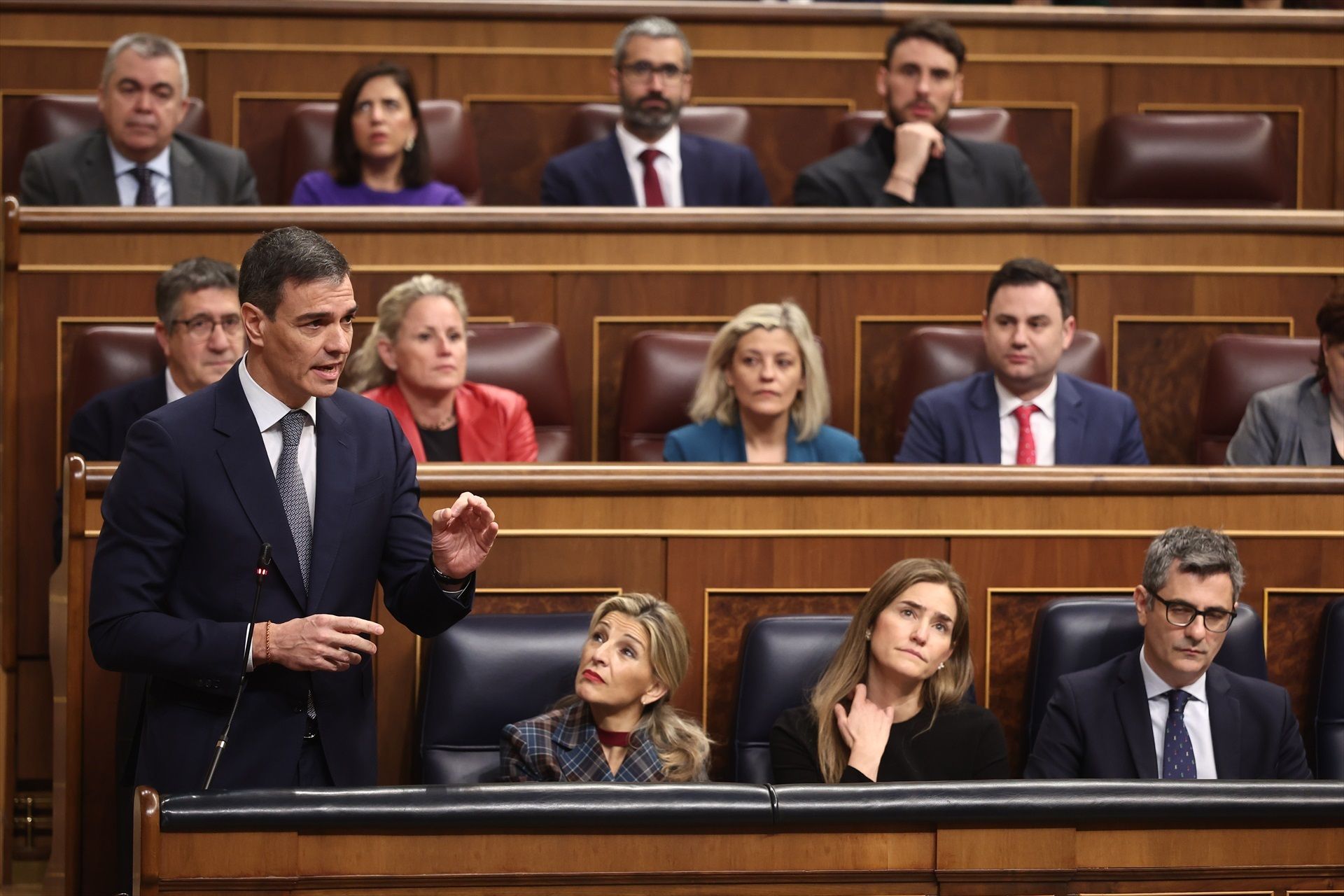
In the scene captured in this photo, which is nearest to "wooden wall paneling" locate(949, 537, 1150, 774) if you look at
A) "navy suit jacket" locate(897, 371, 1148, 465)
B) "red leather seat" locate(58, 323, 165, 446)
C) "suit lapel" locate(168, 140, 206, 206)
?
"navy suit jacket" locate(897, 371, 1148, 465)

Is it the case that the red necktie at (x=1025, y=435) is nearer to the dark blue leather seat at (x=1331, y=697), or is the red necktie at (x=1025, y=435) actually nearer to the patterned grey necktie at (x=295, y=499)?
the dark blue leather seat at (x=1331, y=697)

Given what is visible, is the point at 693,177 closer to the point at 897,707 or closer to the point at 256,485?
the point at 897,707

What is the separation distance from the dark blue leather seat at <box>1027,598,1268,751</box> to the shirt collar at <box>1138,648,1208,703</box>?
5 centimetres

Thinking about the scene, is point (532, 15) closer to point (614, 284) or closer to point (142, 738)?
point (614, 284)

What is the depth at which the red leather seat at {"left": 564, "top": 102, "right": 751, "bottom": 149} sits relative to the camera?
2506mm

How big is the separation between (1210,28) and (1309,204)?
1.02 ft

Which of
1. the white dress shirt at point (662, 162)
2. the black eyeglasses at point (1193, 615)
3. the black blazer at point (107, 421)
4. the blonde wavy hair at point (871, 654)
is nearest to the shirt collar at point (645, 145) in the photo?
the white dress shirt at point (662, 162)

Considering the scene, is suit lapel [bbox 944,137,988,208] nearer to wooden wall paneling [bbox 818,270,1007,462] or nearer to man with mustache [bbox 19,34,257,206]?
wooden wall paneling [bbox 818,270,1007,462]

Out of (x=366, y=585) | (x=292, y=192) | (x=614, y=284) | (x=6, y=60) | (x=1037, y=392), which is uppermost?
(x=6, y=60)

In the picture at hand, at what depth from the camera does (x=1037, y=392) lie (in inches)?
75.1

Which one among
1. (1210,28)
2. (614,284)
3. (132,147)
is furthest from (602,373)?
(1210,28)

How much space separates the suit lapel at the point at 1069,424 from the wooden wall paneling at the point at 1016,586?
295mm

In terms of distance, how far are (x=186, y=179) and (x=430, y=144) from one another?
376mm

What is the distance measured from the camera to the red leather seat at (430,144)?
2.42 meters
